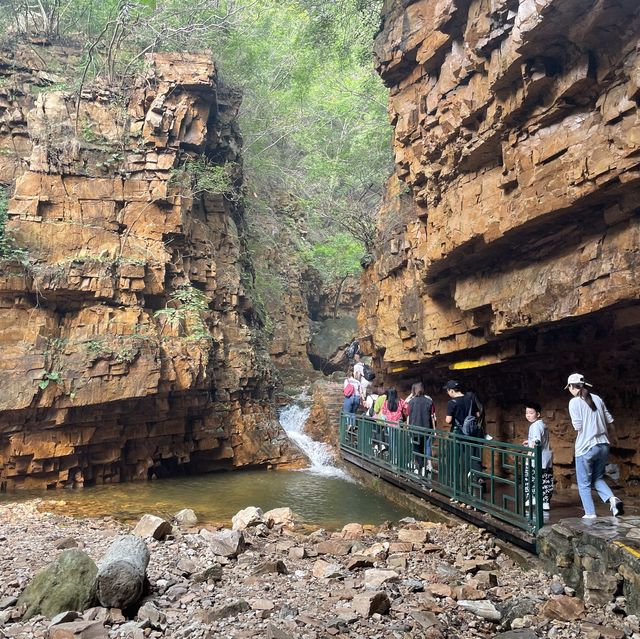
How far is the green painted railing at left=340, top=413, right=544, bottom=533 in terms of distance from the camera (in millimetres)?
6215

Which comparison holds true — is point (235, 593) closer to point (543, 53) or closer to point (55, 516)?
point (55, 516)

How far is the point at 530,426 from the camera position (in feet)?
25.7

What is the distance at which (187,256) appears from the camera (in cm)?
1544

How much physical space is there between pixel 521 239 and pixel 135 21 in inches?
546

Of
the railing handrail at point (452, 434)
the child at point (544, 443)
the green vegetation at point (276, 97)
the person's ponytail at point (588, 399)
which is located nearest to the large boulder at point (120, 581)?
the railing handrail at point (452, 434)

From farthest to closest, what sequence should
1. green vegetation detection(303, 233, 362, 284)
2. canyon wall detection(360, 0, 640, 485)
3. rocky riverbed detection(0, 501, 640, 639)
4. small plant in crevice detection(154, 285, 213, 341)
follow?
green vegetation detection(303, 233, 362, 284)
small plant in crevice detection(154, 285, 213, 341)
canyon wall detection(360, 0, 640, 485)
rocky riverbed detection(0, 501, 640, 639)

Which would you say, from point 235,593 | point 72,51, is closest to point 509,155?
point 235,593

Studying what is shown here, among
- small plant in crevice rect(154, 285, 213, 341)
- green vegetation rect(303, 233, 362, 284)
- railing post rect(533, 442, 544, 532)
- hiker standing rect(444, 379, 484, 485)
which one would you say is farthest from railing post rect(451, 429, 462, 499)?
green vegetation rect(303, 233, 362, 284)

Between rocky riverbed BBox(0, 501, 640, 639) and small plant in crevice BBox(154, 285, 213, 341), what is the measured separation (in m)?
6.63

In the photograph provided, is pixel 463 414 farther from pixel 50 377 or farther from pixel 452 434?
pixel 50 377

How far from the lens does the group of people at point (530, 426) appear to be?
19.9 ft

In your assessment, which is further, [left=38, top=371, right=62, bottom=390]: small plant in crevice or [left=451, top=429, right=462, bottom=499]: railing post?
[left=38, top=371, right=62, bottom=390]: small plant in crevice

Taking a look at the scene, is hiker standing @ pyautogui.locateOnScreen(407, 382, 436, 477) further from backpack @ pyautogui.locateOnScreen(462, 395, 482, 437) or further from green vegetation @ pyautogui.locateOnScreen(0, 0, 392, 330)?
green vegetation @ pyautogui.locateOnScreen(0, 0, 392, 330)

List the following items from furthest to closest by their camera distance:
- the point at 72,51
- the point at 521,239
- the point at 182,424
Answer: the point at 72,51
the point at 182,424
the point at 521,239
